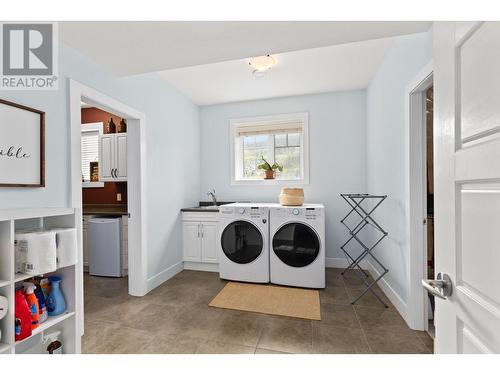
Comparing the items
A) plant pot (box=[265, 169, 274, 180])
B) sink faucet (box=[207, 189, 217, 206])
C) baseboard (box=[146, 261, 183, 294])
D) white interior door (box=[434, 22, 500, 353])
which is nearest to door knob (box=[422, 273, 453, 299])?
white interior door (box=[434, 22, 500, 353])

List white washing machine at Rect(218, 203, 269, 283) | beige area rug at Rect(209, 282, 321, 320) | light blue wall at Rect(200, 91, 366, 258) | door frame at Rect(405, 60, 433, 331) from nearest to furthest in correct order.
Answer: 1. door frame at Rect(405, 60, 433, 331)
2. beige area rug at Rect(209, 282, 321, 320)
3. white washing machine at Rect(218, 203, 269, 283)
4. light blue wall at Rect(200, 91, 366, 258)

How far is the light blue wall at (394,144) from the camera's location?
1.96 metres

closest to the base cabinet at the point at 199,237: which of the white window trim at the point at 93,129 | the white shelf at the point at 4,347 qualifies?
the white window trim at the point at 93,129

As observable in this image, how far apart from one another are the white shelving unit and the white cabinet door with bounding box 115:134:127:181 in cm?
193

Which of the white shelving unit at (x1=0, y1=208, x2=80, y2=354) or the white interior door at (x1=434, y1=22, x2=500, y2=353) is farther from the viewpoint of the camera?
the white shelving unit at (x1=0, y1=208, x2=80, y2=354)

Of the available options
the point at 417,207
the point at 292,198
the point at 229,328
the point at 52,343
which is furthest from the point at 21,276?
the point at 417,207

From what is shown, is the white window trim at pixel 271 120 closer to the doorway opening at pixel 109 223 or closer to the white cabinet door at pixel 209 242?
the white cabinet door at pixel 209 242

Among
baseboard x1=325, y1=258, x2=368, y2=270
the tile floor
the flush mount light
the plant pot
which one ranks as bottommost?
the tile floor

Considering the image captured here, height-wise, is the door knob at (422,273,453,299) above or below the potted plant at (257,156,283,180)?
below

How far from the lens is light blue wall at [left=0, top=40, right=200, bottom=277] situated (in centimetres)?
166

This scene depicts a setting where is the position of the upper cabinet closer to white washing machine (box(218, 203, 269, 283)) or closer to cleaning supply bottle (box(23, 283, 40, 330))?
white washing machine (box(218, 203, 269, 283))

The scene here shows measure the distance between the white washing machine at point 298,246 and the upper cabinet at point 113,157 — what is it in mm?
2230

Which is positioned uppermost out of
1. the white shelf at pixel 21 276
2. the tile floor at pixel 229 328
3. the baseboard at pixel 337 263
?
the white shelf at pixel 21 276

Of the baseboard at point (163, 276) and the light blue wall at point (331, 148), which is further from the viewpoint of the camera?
the light blue wall at point (331, 148)
